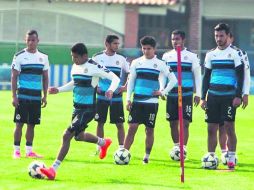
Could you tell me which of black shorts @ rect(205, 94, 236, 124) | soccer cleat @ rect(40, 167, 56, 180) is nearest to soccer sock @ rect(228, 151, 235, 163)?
black shorts @ rect(205, 94, 236, 124)

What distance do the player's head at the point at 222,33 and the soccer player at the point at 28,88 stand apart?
3.41 meters

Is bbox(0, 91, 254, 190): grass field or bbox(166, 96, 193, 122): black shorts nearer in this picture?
bbox(0, 91, 254, 190): grass field

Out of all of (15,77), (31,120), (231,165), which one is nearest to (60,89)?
(15,77)

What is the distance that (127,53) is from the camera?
40750 mm

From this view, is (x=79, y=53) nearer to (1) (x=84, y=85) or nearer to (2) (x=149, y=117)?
(1) (x=84, y=85)

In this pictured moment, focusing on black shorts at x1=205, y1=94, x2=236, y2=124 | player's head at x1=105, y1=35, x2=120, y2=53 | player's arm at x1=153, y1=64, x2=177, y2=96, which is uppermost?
player's head at x1=105, y1=35, x2=120, y2=53

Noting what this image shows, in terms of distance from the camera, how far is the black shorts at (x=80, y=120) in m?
13.2

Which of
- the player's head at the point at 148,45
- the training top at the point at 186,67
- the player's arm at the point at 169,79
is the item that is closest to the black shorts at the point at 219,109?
the player's arm at the point at 169,79

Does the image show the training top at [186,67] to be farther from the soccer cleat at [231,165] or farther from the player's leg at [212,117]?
the soccer cleat at [231,165]

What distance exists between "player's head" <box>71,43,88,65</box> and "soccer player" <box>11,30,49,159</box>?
2.32 meters

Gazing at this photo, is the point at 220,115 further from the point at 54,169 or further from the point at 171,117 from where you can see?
the point at 54,169

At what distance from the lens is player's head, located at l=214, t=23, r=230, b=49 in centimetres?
1396

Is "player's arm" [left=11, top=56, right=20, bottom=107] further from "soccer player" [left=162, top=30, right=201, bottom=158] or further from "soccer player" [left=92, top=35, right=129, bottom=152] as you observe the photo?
"soccer player" [left=162, top=30, right=201, bottom=158]

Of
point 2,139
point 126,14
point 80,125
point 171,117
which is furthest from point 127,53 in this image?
point 80,125
